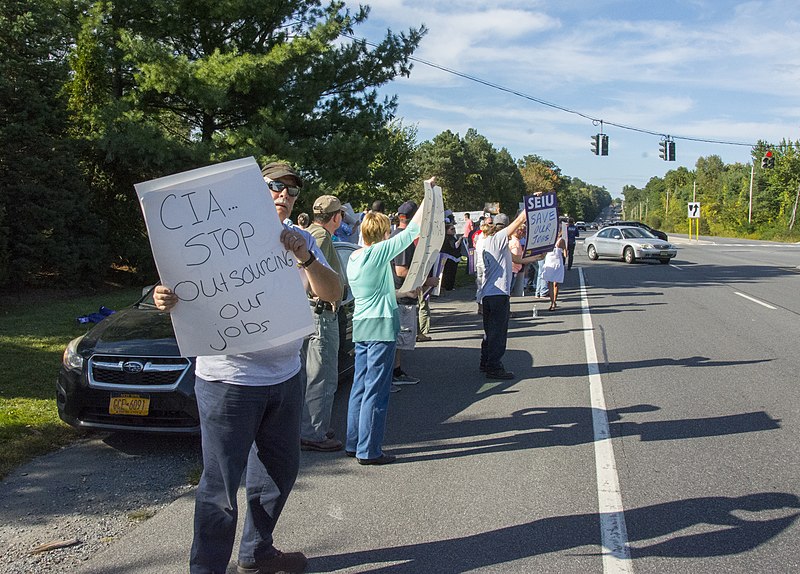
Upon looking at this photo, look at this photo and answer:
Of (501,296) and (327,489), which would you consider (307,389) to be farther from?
(501,296)

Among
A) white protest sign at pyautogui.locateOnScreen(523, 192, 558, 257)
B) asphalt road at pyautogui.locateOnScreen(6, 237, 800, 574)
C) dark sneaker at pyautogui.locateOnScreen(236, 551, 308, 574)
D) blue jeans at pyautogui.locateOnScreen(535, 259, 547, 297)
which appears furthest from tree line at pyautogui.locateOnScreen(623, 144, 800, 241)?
dark sneaker at pyautogui.locateOnScreen(236, 551, 308, 574)

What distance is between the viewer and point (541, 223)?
10.0m

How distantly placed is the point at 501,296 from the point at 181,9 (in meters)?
11.6

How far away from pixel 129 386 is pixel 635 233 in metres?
28.9

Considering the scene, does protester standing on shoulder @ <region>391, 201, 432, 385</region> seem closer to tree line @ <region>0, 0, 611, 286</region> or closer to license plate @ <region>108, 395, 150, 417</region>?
license plate @ <region>108, 395, 150, 417</region>

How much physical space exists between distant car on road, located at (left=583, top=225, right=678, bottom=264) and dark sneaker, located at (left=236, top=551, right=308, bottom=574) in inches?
1110

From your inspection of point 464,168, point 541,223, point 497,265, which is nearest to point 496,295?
point 497,265

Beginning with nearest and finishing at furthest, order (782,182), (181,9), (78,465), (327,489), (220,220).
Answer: (220,220) → (327,489) → (78,465) → (181,9) → (782,182)

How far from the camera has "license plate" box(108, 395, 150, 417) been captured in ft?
17.6

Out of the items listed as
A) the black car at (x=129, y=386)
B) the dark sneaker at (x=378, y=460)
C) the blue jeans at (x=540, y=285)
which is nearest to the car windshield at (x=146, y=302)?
the black car at (x=129, y=386)

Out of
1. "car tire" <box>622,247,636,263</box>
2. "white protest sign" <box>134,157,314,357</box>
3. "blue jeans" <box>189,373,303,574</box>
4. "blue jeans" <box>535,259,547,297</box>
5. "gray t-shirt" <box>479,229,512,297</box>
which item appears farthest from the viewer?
"car tire" <box>622,247,636,263</box>

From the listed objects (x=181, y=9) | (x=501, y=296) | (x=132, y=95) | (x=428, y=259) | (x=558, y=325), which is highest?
(x=181, y=9)

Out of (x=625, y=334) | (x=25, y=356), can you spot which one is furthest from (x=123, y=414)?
(x=625, y=334)

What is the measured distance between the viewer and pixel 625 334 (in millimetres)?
11414
